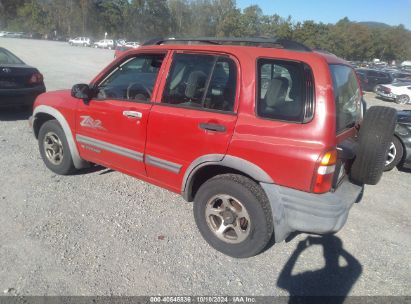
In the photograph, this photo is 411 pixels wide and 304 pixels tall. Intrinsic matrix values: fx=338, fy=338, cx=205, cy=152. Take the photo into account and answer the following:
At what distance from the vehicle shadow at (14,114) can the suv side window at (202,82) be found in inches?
211

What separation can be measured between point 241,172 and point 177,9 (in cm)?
9357

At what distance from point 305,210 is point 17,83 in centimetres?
640

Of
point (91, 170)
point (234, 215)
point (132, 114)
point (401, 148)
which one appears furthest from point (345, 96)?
point (91, 170)

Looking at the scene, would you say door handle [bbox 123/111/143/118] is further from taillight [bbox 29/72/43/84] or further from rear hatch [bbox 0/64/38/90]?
taillight [bbox 29/72/43/84]

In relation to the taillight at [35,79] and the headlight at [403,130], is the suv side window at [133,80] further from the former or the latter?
the headlight at [403,130]

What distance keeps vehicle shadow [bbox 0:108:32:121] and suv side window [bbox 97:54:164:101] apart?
14.6ft

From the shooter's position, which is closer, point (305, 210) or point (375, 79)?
point (305, 210)

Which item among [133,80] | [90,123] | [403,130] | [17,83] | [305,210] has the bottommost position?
[305,210]

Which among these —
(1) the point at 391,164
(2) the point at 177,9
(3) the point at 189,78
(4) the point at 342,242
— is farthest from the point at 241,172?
(2) the point at 177,9

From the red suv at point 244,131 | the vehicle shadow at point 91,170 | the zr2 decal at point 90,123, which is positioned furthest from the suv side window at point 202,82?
the vehicle shadow at point 91,170

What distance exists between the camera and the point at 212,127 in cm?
292

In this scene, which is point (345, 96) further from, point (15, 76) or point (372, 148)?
point (15, 76)

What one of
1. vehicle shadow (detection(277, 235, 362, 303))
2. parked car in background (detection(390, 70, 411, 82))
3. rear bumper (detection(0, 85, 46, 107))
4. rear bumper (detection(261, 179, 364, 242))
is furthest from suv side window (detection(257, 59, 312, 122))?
parked car in background (detection(390, 70, 411, 82))

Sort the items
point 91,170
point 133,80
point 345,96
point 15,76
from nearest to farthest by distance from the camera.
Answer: point 345,96 → point 133,80 → point 91,170 → point 15,76
